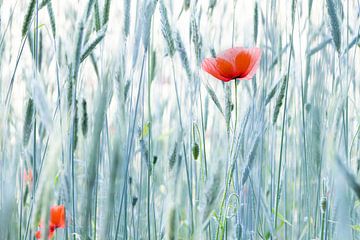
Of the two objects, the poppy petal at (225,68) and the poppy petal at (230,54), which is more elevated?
the poppy petal at (230,54)

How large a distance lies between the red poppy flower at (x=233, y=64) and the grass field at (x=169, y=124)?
0.05 ft

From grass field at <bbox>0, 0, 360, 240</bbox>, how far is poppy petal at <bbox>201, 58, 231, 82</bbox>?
0.01 meters

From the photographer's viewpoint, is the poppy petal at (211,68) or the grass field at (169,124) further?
the poppy petal at (211,68)

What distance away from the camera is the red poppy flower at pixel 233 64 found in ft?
2.18

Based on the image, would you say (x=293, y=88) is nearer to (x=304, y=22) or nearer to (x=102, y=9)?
(x=304, y=22)

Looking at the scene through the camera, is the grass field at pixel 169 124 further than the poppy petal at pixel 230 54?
No

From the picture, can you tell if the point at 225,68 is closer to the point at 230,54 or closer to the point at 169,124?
the point at 230,54

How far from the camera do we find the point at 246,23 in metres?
1.13

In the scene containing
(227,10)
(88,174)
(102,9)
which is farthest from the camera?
(227,10)

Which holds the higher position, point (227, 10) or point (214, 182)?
point (227, 10)

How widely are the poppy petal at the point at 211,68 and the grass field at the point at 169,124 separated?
1 cm

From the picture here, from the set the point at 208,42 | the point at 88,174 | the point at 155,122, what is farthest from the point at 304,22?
the point at 88,174

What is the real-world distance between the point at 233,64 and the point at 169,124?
1.47 feet

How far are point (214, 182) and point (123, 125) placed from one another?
7cm
